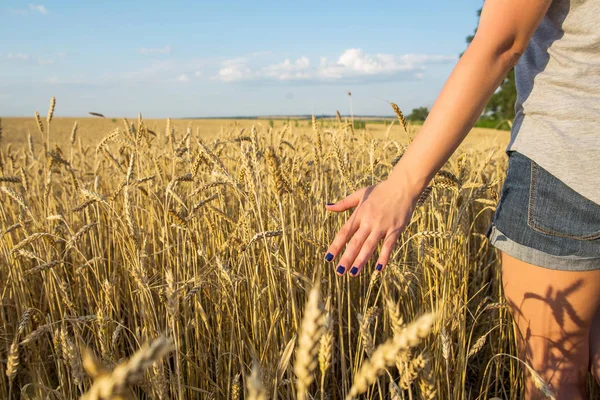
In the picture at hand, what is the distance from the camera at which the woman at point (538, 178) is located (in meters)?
0.82

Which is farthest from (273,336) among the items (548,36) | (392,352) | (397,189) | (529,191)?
(548,36)

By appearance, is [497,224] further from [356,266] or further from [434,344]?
[434,344]

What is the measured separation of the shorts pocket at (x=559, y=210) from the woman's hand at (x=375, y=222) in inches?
11.2

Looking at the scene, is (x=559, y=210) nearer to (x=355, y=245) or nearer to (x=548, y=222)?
→ (x=548, y=222)

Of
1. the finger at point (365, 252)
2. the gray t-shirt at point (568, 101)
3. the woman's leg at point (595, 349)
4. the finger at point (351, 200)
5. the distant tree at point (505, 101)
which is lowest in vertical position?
the woman's leg at point (595, 349)

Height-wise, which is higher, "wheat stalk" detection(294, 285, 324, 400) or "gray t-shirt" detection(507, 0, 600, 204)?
"gray t-shirt" detection(507, 0, 600, 204)

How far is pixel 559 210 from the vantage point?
903 mm

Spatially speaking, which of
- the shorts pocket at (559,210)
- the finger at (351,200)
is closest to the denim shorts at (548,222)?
the shorts pocket at (559,210)

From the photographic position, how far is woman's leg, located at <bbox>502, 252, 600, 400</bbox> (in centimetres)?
94

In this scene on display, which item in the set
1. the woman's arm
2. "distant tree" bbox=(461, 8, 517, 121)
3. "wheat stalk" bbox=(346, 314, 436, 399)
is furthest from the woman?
"distant tree" bbox=(461, 8, 517, 121)

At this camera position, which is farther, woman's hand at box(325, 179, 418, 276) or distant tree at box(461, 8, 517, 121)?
distant tree at box(461, 8, 517, 121)

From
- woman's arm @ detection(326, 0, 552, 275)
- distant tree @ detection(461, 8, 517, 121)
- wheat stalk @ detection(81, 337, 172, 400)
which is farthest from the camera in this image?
distant tree @ detection(461, 8, 517, 121)

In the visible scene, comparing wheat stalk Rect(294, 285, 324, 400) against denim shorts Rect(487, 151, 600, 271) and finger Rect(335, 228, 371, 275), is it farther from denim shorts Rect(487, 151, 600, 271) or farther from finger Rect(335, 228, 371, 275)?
denim shorts Rect(487, 151, 600, 271)

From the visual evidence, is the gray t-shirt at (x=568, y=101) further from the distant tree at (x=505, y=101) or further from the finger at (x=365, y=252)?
the distant tree at (x=505, y=101)
